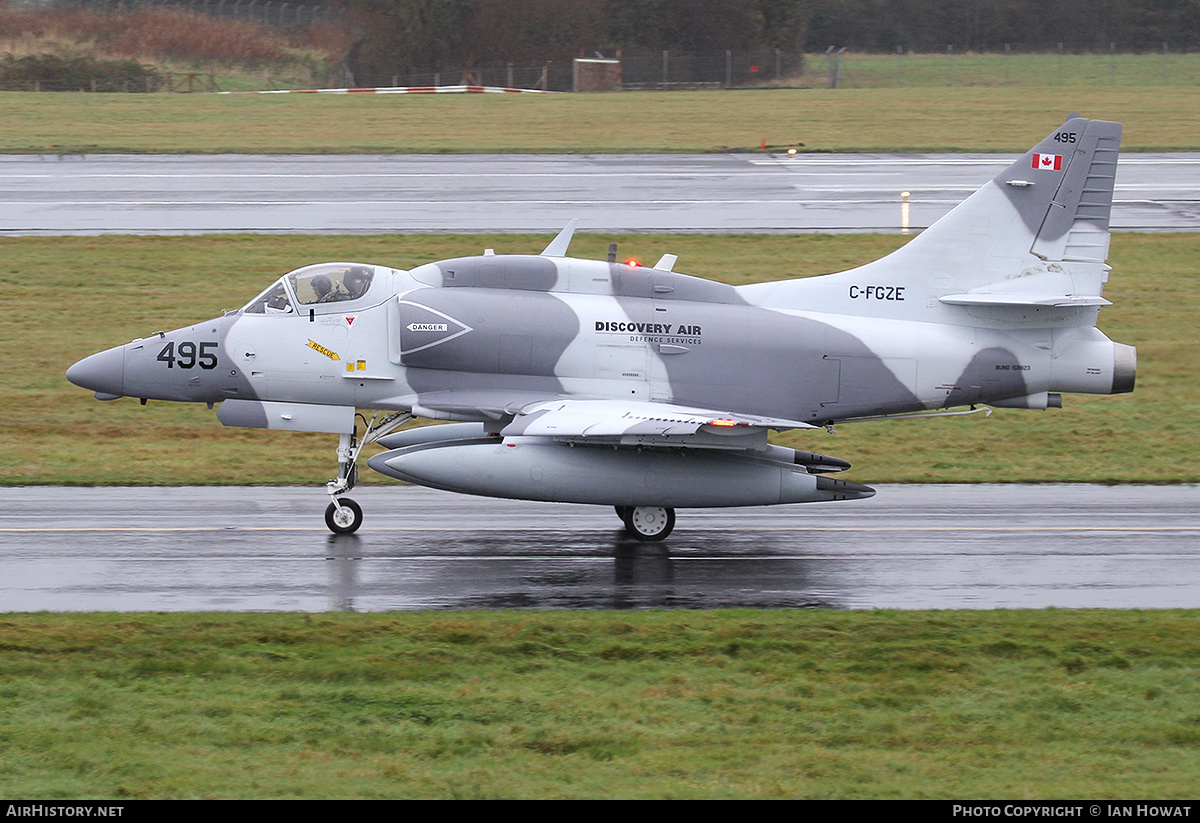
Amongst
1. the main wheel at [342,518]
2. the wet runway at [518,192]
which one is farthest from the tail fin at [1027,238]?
the wet runway at [518,192]

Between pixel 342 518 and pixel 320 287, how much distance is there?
271 centimetres

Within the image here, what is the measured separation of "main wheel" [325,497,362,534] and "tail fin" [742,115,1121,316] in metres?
5.42

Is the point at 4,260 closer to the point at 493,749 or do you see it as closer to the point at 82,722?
the point at 82,722

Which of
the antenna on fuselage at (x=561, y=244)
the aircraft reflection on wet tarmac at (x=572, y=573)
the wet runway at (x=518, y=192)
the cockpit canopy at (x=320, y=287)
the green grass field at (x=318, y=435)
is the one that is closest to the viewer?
the aircraft reflection on wet tarmac at (x=572, y=573)

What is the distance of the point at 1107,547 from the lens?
15.2 meters

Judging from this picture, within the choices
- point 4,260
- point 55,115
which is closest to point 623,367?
point 4,260

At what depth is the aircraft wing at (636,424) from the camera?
14.1 metres

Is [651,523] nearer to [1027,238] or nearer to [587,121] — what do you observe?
[1027,238]

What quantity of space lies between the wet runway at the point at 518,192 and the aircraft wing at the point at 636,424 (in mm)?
Result: 17559

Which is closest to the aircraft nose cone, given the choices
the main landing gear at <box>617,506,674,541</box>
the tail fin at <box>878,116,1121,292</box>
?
the main landing gear at <box>617,506,674,541</box>

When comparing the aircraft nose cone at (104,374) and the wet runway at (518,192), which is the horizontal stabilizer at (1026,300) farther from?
the wet runway at (518,192)

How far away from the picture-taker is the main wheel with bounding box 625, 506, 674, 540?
15.4 meters

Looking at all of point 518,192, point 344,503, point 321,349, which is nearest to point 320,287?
point 321,349

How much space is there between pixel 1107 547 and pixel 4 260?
23.9 metres
